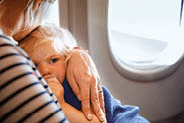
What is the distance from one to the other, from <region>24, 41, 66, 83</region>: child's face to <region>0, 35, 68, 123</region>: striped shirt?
401mm

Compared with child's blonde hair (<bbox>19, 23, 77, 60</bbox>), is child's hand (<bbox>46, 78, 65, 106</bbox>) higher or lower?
lower

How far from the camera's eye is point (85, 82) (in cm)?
86

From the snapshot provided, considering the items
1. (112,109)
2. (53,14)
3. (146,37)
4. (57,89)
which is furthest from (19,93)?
(146,37)

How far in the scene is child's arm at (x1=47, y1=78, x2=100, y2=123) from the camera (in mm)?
806

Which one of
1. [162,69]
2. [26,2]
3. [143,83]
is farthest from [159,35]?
[26,2]

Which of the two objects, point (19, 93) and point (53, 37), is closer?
point (19, 93)

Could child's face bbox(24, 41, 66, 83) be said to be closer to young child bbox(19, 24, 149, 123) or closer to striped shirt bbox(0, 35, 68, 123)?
young child bbox(19, 24, 149, 123)

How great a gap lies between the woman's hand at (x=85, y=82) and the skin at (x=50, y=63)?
3 cm

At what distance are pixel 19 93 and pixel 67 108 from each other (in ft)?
1.28

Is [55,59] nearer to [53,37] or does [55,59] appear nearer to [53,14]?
[53,37]

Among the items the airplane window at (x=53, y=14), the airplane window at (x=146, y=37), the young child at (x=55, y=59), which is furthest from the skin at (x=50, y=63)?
the airplane window at (x=146, y=37)

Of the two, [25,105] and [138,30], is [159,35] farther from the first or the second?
[25,105]

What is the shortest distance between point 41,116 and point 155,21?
155cm

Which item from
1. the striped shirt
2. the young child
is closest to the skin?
the young child
